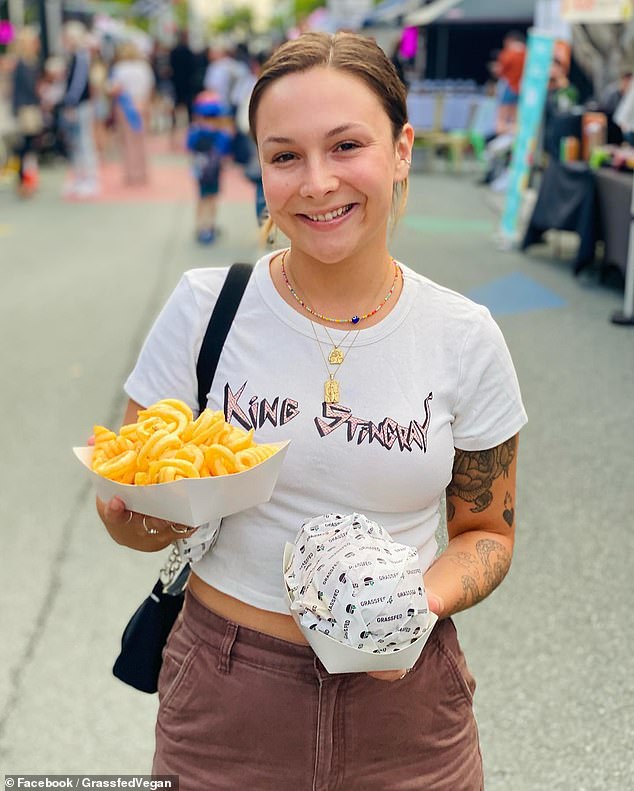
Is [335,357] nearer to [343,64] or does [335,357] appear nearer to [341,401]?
[341,401]

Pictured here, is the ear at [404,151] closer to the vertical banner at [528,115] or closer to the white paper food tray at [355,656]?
the white paper food tray at [355,656]

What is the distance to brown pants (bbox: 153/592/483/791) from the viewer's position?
1.64 m

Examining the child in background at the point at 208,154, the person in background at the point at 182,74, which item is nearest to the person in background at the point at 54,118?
the person in background at the point at 182,74

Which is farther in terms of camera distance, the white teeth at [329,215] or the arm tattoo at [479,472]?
the arm tattoo at [479,472]

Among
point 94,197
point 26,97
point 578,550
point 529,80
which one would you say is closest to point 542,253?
point 529,80

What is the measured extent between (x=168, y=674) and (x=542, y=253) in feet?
25.7

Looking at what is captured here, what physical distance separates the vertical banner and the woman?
7586mm

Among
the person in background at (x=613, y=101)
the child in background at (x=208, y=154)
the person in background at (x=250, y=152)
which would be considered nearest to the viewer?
the person in background at (x=250, y=152)

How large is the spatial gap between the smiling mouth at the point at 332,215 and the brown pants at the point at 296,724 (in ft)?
2.29

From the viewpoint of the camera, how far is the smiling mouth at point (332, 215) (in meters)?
1.62

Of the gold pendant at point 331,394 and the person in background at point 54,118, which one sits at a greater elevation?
the gold pendant at point 331,394

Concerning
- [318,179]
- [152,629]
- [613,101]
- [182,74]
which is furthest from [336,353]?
[182,74]

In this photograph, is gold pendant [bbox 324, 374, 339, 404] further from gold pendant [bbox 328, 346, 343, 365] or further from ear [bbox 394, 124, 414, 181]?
ear [bbox 394, 124, 414, 181]

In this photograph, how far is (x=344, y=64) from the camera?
1610 mm
